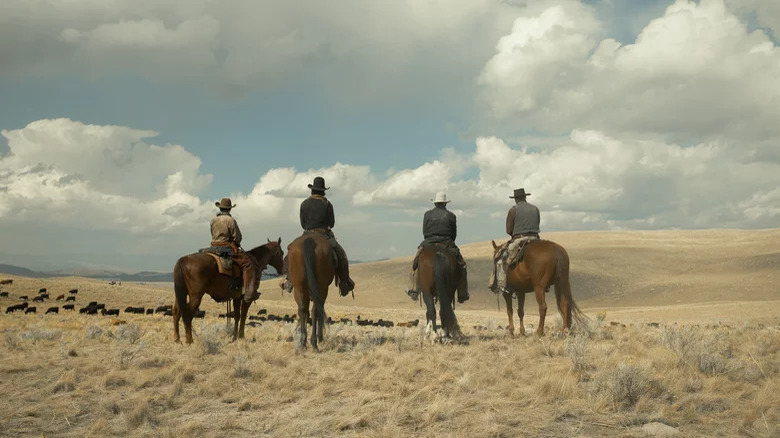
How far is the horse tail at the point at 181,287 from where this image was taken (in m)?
11.8

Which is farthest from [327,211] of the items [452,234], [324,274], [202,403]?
[202,403]

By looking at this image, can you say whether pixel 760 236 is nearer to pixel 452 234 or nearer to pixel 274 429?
pixel 452 234

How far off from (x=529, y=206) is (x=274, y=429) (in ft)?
28.9

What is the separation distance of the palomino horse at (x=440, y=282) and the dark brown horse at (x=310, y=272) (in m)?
2.11

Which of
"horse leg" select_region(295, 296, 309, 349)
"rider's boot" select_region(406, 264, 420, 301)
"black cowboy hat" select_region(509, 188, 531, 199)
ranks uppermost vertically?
"black cowboy hat" select_region(509, 188, 531, 199)

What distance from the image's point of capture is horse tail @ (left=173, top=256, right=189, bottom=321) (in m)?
11.8

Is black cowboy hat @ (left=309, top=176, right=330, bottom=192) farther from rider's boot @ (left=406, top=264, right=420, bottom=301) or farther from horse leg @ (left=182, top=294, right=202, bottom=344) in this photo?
horse leg @ (left=182, top=294, right=202, bottom=344)

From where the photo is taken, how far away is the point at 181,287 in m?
11.8

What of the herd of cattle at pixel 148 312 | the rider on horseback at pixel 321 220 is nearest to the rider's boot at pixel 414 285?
the rider on horseback at pixel 321 220

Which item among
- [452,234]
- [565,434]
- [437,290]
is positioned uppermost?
[452,234]

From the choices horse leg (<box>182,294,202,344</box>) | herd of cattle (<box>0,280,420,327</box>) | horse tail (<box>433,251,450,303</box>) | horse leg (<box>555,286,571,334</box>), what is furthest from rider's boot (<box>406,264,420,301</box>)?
herd of cattle (<box>0,280,420,327</box>)

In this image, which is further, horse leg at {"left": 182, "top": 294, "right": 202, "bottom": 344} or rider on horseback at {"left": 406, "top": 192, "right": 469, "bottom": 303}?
rider on horseback at {"left": 406, "top": 192, "right": 469, "bottom": 303}

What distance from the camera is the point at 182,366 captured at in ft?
29.0

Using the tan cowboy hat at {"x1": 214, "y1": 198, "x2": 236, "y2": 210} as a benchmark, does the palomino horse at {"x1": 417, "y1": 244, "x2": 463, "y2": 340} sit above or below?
below
